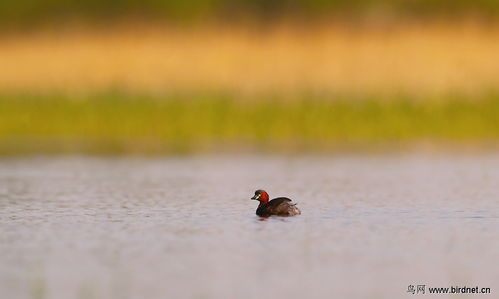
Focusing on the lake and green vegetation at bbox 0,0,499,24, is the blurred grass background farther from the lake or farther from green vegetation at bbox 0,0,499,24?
the lake

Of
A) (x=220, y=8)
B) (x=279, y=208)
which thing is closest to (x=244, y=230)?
(x=279, y=208)

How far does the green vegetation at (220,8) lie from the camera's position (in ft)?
127

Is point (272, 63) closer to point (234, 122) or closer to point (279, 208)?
point (234, 122)

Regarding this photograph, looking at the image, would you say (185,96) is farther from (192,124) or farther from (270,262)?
(270,262)

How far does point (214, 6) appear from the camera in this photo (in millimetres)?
41625

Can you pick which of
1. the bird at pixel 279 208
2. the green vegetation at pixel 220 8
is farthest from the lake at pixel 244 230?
the green vegetation at pixel 220 8

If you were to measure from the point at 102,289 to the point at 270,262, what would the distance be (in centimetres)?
189

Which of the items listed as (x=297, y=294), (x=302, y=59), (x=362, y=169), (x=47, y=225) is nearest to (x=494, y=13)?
(x=302, y=59)

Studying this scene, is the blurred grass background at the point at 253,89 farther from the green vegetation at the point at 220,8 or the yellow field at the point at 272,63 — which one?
the green vegetation at the point at 220,8

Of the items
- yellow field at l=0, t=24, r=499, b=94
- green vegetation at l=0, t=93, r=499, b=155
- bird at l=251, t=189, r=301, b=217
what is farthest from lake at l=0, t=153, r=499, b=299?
yellow field at l=0, t=24, r=499, b=94

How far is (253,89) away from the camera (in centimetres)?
3003

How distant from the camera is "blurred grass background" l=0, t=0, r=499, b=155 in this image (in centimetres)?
2788

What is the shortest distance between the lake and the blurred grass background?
14.7 feet

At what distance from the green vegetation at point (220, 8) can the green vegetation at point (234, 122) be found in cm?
832
